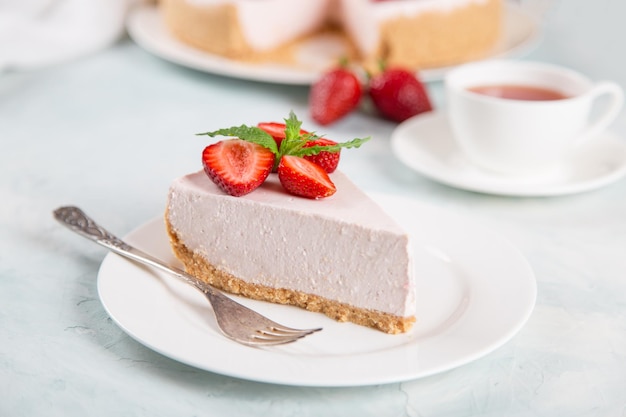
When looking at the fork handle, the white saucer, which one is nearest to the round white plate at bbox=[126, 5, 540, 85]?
the white saucer

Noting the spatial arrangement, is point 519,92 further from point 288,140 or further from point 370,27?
point 288,140

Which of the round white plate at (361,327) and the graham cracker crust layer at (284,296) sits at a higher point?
the round white plate at (361,327)

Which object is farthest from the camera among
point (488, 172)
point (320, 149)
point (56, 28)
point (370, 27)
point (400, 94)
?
point (56, 28)

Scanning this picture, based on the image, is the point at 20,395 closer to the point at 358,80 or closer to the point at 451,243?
the point at 451,243

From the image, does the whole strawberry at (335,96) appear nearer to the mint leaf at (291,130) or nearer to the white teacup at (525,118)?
the white teacup at (525,118)

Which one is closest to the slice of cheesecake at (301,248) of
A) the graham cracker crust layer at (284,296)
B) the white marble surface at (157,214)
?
the graham cracker crust layer at (284,296)

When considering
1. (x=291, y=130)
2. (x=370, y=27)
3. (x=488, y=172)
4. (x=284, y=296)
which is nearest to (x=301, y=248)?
(x=284, y=296)
